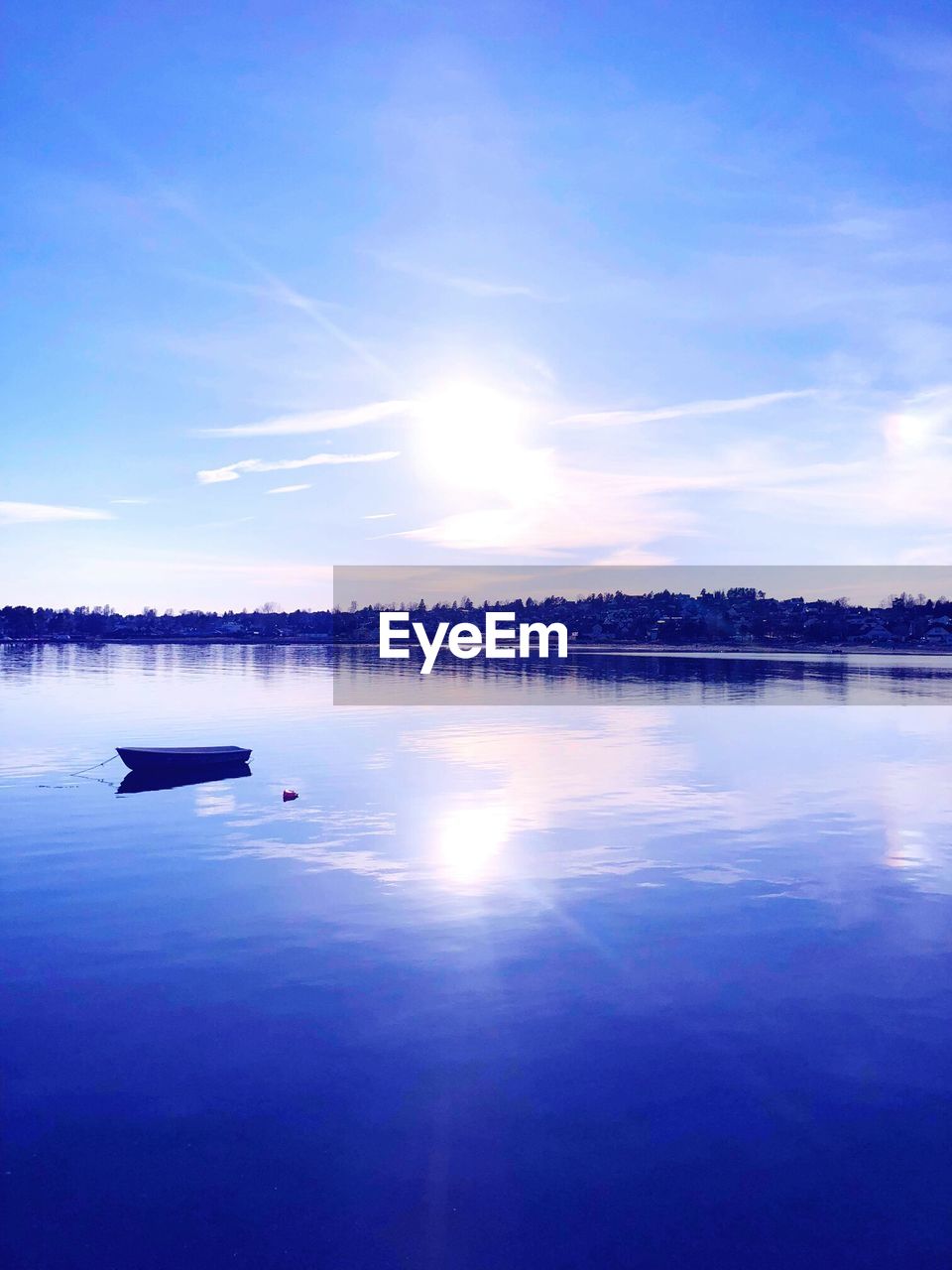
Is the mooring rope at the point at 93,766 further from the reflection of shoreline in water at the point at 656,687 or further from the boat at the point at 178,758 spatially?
the reflection of shoreline in water at the point at 656,687

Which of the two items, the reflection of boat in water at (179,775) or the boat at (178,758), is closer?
the reflection of boat in water at (179,775)

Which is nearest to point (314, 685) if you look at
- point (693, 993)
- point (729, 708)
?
point (729, 708)

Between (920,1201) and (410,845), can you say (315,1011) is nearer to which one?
(920,1201)

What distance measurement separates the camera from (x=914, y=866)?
116 ft

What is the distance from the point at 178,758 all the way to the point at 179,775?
1080 mm

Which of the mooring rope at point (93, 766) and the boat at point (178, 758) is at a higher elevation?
the boat at point (178, 758)

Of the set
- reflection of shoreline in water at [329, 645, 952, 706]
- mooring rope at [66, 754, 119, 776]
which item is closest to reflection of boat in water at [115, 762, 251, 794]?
mooring rope at [66, 754, 119, 776]

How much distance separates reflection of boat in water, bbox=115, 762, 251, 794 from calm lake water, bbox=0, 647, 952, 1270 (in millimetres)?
6186

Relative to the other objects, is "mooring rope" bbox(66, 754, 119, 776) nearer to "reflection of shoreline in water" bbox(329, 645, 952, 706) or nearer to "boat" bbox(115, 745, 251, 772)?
"boat" bbox(115, 745, 251, 772)

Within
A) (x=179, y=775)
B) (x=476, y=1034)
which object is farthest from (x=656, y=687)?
(x=476, y=1034)

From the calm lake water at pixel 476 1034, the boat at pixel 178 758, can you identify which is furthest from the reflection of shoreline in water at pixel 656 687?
the calm lake water at pixel 476 1034

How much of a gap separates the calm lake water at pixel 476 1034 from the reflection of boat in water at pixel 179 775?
619 cm

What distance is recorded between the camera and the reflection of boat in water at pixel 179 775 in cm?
5553

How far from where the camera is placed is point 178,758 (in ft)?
191
